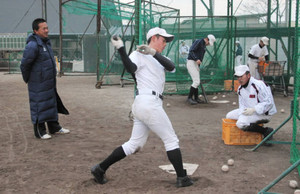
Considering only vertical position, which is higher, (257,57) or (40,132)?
(257,57)

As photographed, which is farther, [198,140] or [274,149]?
[198,140]

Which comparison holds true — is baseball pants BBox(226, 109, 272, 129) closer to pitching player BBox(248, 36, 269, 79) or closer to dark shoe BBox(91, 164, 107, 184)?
dark shoe BBox(91, 164, 107, 184)

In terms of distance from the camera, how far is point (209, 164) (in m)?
5.16

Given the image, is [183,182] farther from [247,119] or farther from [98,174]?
[247,119]

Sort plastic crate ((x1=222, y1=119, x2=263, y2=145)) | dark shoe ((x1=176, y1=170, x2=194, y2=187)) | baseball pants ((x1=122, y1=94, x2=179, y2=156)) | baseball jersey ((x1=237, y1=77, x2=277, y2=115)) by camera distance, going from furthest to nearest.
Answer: plastic crate ((x1=222, y1=119, x2=263, y2=145)), baseball jersey ((x1=237, y1=77, x2=277, y2=115)), dark shoe ((x1=176, y1=170, x2=194, y2=187)), baseball pants ((x1=122, y1=94, x2=179, y2=156))

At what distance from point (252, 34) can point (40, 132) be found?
1158 cm

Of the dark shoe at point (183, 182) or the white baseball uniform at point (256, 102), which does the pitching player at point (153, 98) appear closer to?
the dark shoe at point (183, 182)

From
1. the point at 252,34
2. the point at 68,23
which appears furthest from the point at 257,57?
the point at 68,23

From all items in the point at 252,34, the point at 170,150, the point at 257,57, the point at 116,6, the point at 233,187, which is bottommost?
the point at 233,187

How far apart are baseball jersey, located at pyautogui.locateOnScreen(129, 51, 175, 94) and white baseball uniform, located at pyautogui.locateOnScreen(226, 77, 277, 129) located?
Result: 2314mm

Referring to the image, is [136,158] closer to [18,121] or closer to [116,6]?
[18,121]

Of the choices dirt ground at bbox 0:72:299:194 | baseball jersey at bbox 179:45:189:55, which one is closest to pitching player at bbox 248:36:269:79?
baseball jersey at bbox 179:45:189:55

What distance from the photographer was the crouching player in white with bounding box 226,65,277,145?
5.84m

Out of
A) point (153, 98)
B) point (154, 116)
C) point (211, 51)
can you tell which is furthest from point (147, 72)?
point (211, 51)
